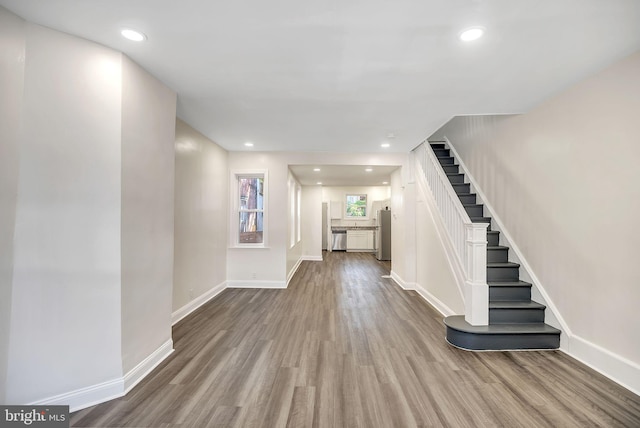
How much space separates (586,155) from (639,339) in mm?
1548

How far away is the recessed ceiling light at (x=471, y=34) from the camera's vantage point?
1.72 meters

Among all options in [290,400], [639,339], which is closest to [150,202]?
[290,400]

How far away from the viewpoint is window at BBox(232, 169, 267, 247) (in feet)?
16.8

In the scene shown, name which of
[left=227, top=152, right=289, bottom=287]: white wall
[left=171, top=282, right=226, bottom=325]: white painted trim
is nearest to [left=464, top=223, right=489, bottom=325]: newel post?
[left=227, top=152, right=289, bottom=287]: white wall

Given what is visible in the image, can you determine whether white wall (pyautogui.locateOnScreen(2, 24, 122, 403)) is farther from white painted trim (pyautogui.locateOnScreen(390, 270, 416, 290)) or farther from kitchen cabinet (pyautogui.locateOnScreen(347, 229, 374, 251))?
kitchen cabinet (pyautogui.locateOnScreen(347, 229, 374, 251))

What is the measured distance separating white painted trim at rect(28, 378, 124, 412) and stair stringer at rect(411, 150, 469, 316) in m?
3.26

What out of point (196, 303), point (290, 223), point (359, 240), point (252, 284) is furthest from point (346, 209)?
point (196, 303)

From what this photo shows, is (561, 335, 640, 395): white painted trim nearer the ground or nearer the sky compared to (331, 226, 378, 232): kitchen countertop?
nearer the ground

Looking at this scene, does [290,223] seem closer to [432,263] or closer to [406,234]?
[406,234]

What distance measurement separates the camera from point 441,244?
3850 millimetres

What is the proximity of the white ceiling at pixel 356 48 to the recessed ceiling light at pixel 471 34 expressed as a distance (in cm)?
5

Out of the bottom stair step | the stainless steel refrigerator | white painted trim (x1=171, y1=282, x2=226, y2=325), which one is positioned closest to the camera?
the bottom stair step

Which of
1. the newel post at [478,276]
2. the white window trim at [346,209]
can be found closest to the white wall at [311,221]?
the white window trim at [346,209]

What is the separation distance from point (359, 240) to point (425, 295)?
5.72 meters
